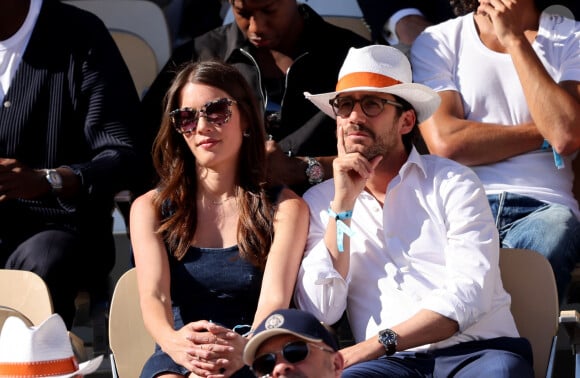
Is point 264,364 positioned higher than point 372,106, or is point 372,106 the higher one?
point 372,106

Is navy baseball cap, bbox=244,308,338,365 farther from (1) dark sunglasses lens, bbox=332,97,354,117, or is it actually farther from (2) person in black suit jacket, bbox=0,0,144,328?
(2) person in black suit jacket, bbox=0,0,144,328

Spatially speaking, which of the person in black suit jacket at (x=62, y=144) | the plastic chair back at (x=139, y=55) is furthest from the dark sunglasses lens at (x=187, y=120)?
the plastic chair back at (x=139, y=55)

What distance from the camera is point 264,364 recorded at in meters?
3.02

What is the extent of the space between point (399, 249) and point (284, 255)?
0.39 metres

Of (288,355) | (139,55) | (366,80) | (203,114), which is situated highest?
(366,80)

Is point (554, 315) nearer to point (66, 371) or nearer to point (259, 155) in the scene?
point (259, 155)

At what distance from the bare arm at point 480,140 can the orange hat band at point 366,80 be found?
2.01 feet

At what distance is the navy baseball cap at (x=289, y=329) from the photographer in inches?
117

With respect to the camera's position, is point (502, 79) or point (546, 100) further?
point (502, 79)

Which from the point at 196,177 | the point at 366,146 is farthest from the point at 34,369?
the point at 366,146

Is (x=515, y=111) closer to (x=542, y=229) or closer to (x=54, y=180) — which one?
(x=542, y=229)

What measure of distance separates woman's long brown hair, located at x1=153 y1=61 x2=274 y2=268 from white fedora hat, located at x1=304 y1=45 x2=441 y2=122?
10.6 inches


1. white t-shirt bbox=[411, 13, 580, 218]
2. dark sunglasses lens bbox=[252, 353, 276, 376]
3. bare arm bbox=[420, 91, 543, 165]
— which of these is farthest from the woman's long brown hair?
dark sunglasses lens bbox=[252, 353, 276, 376]

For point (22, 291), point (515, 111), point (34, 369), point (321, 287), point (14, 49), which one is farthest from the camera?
point (14, 49)
